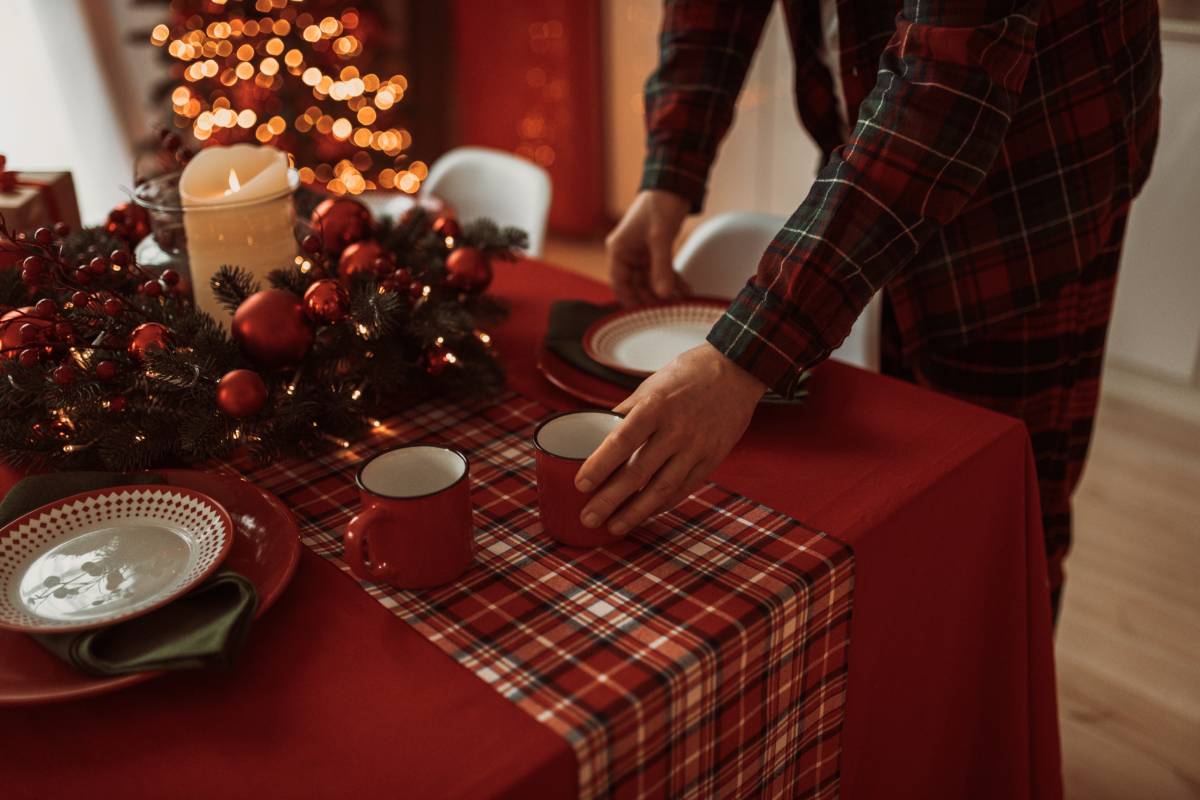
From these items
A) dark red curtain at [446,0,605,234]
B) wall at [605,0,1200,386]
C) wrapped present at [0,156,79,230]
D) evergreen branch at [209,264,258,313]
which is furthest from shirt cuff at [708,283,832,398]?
dark red curtain at [446,0,605,234]

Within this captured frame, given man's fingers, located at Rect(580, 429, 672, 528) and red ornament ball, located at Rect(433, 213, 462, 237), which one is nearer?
man's fingers, located at Rect(580, 429, 672, 528)

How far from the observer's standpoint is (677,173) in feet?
4.42

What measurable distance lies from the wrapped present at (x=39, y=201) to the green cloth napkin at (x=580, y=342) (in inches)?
26.4

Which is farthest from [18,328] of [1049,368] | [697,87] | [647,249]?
[1049,368]

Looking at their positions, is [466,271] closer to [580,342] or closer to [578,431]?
[580,342]

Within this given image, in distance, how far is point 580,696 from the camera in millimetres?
652

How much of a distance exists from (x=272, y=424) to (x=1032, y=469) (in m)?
0.70

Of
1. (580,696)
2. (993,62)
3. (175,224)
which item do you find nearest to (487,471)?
(580,696)

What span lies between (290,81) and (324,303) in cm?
228

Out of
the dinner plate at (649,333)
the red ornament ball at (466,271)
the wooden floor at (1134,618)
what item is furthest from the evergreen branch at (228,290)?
the wooden floor at (1134,618)

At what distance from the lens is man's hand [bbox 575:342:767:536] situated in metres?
0.77

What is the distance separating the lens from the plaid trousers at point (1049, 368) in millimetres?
1232

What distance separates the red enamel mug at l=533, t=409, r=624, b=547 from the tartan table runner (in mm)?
16

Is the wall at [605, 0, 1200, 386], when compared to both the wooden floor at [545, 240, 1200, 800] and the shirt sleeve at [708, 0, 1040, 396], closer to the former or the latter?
the wooden floor at [545, 240, 1200, 800]
